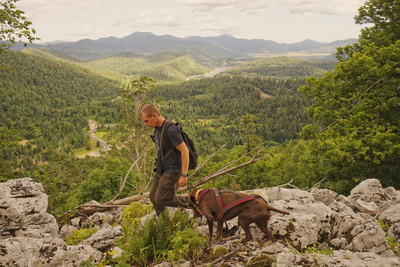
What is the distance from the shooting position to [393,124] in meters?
12.4

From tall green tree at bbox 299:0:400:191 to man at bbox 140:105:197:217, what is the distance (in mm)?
9621

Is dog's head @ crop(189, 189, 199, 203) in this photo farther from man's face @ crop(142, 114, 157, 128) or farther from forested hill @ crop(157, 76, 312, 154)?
forested hill @ crop(157, 76, 312, 154)

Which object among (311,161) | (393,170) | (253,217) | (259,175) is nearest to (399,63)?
(393,170)

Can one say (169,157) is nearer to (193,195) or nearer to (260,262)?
(193,195)

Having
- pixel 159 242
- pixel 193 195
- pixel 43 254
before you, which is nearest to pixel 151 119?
pixel 193 195

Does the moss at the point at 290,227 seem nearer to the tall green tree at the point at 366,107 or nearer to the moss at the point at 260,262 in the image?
the moss at the point at 260,262

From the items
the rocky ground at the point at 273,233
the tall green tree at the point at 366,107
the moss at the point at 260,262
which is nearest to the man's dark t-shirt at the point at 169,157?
the rocky ground at the point at 273,233

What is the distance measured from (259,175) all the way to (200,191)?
13.4 meters

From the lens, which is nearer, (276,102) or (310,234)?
(310,234)

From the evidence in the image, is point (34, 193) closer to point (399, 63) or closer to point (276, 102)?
point (399, 63)

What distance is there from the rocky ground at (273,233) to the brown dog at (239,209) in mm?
380

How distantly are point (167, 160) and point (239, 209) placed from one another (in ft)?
6.39

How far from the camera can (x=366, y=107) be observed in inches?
478

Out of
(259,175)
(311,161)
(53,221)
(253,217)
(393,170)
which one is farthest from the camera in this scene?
(259,175)
